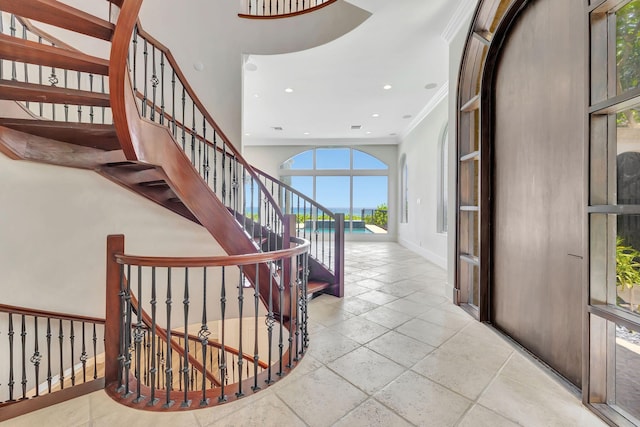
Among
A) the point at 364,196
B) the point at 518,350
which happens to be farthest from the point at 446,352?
the point at 364,196

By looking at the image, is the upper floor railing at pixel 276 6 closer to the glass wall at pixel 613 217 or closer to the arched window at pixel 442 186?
the arched window at pixel 442 186

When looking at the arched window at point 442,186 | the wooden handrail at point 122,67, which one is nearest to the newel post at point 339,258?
the wooden handrail at point 122,67

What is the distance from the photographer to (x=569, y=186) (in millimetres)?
1859

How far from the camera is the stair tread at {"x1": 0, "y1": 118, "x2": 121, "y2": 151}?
6.98 ft

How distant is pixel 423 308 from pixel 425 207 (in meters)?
3.66

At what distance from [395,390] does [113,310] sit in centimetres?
200

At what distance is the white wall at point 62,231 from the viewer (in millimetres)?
2725

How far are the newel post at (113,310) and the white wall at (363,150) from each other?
23.8 ft

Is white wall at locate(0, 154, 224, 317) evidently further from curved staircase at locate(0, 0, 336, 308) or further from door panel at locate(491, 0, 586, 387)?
door panel at locate(491, 0, 586, 387)

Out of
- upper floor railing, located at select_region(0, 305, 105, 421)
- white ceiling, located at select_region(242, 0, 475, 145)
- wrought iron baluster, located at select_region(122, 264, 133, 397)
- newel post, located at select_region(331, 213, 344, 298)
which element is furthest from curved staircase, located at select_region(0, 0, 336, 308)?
white ceiling, located at select_region(242, 0, 475, 145)

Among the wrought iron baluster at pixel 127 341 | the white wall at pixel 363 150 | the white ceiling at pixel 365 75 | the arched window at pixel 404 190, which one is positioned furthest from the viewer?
the white wall at pixel 363 150

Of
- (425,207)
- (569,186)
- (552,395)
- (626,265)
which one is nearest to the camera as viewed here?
(626,265)

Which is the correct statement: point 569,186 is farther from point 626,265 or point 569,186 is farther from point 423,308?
point 423,308

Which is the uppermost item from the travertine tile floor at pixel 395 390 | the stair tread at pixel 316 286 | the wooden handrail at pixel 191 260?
the wooden handrail at pixel 191 260
